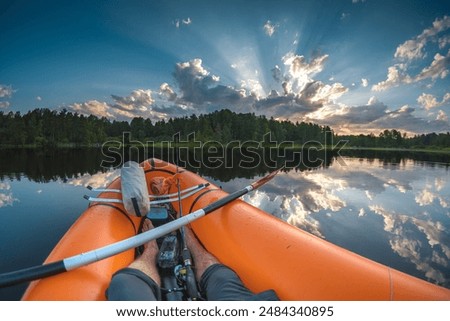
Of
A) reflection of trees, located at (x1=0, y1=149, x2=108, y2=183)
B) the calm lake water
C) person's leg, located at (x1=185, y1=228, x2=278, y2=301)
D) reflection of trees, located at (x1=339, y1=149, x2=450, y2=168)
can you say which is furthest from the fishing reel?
reflection of trees, located at (x1=339, y1=149, x2=450, y2=168)

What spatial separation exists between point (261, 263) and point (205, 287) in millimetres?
444

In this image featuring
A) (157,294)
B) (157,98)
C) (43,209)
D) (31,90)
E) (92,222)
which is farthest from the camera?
(157,98)

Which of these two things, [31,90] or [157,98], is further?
[157,98]

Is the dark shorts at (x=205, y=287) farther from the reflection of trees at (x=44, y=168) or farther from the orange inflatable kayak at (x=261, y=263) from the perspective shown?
the reflection of trees at (x=44, y=168)

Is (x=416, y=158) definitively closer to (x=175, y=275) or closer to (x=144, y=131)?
(x=175, y=275)

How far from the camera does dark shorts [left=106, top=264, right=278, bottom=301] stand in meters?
1.27

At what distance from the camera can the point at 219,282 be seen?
1596 mm

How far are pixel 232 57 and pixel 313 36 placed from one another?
1391 millimetres

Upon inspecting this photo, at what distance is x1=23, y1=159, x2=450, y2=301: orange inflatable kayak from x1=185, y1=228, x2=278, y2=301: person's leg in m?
0.10

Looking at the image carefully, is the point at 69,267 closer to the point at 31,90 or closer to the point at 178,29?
the point at 178,29

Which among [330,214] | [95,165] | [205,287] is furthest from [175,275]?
[95,165]

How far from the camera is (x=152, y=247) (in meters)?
2.18

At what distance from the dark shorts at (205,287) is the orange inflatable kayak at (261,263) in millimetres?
100

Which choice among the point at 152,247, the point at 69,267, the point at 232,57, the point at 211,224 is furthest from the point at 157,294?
the point at 232,57
